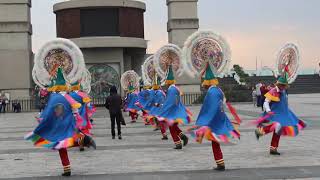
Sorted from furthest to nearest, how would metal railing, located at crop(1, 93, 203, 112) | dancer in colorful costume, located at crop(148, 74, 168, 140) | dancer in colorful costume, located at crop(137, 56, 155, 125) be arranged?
metal railing, located at crop(1, 93, 203, 112) < dancer in colorful costume, located at crop(137, 56, 155, 125) < dancer in colorful costume, located at crop(148, 74, 168, 140)

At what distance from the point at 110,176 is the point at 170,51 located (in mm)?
7327

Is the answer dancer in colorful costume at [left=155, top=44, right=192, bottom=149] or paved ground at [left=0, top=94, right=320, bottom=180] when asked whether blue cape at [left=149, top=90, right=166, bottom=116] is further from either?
dancer in colorful costume at [left=155, top=44, right=192, bottom=149]

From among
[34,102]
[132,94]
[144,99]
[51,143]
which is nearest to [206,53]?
[51,143]

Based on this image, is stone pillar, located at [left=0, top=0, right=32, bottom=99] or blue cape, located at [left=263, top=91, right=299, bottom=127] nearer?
blue cape, located at [left=263, top=91, right=299, bottom=127]

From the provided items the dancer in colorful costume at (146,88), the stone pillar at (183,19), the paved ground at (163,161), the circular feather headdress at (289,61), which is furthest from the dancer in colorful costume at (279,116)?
the stone pillar at (183,19)

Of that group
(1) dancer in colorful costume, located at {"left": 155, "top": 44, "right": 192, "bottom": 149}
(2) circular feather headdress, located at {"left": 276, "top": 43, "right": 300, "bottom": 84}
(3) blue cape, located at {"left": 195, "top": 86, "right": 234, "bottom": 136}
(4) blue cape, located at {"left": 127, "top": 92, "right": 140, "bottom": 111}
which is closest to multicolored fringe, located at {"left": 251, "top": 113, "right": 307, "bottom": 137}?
(2) circular feather headdress, located at {"left": 276, "top": 43, "right": 300, "bottom": 84}

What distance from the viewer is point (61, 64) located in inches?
469

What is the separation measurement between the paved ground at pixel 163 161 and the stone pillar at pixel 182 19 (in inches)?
1026

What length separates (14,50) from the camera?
133 feet

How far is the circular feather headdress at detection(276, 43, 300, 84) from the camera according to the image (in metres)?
12.9

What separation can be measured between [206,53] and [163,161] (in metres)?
2.40

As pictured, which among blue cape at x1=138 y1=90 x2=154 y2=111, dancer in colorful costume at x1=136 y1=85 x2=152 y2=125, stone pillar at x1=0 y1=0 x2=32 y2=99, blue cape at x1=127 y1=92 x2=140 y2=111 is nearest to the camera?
blue cape at x1=138 y1=90 x2=154 y2=111

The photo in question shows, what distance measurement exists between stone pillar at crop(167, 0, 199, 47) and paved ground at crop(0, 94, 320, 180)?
2606cm

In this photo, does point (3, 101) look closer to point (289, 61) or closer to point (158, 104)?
point (158, 104)
